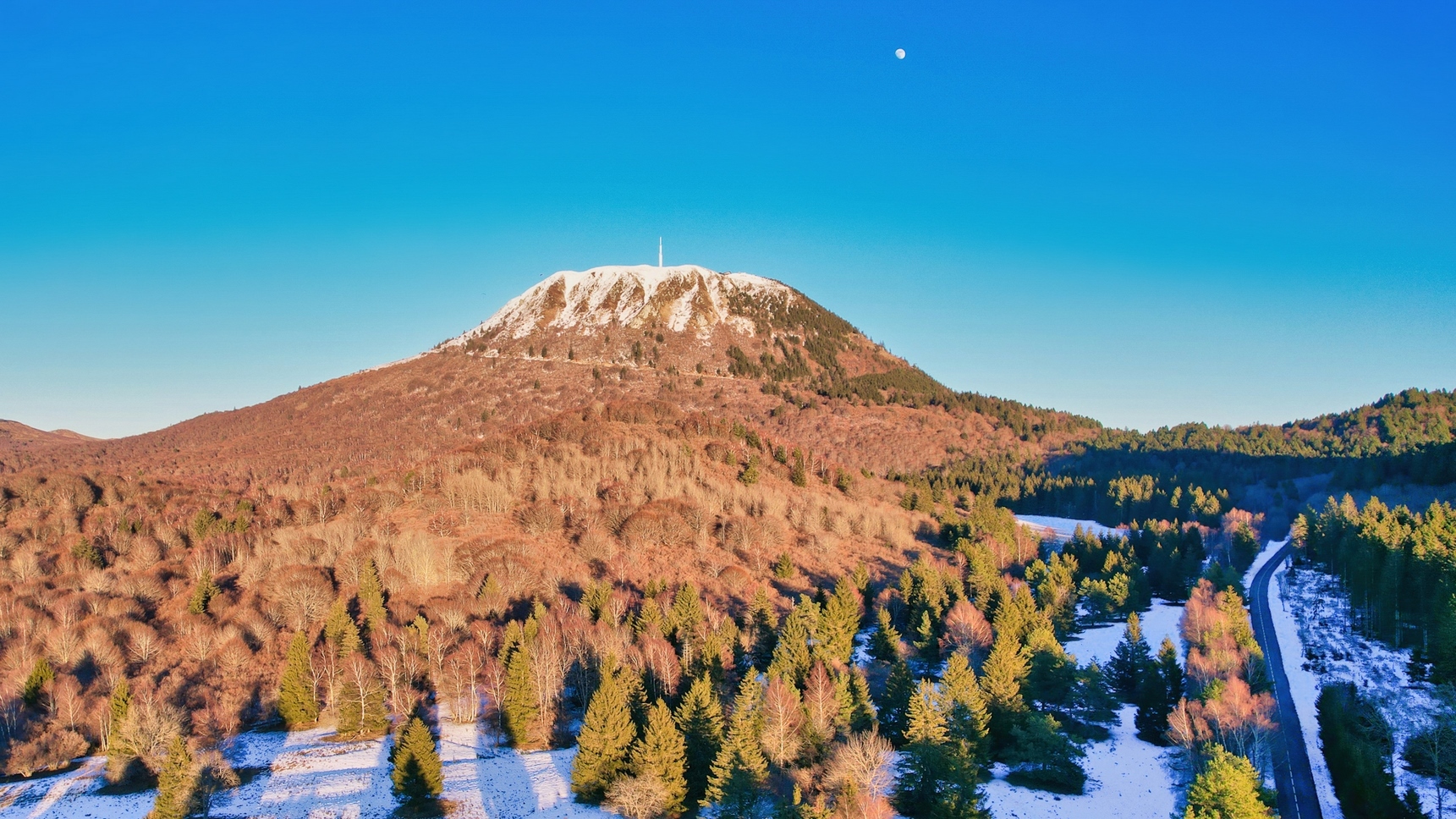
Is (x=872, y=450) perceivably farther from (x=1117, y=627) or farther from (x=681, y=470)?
(x=1117, y=627)

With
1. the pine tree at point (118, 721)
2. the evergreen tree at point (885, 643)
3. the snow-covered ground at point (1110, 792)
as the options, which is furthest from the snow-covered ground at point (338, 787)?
the evergreen tree at point (885, 643)

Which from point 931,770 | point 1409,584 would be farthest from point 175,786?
point 1409,584

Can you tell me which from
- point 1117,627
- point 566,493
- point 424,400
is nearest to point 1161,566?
point 1117,627

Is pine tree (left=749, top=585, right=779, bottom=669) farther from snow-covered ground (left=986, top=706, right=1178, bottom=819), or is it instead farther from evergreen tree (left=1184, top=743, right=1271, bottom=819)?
evergreen tree (left=1184, top=743, right=1271, bottom=819)

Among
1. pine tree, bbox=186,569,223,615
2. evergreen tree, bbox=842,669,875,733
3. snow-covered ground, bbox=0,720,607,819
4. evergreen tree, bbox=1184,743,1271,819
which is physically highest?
pine tree, bbox=186,569,223,615

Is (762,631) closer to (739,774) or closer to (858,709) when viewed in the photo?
(858,709)

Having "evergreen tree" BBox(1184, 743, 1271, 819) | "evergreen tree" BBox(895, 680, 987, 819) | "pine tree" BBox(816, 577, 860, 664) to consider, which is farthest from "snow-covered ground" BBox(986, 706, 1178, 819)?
"pine tree" BBox(816, 577, 860, 664)
